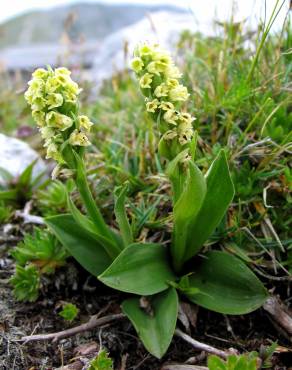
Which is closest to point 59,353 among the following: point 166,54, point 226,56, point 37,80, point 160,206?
point 160,206

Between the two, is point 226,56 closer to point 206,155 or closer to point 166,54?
point 206,155

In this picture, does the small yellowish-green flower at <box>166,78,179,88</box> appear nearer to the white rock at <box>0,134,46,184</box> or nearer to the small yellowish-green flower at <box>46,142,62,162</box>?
the small yellowish-green flower at <box>46,142,62,162</box>

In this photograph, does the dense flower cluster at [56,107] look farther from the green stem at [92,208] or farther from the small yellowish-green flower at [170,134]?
the small yellowish-green flower at [170,134]

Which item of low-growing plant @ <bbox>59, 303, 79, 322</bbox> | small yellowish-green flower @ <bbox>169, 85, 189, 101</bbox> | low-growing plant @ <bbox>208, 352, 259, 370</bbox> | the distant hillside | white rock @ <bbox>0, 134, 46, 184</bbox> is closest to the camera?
low-growing plant @ <bbox>208, 352, 259, 370</bbox>

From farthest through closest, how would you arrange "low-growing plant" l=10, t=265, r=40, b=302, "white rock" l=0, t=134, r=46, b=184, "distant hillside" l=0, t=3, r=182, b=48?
"distant hillside" l=0, t=3, r=182, b=48 < "white rock" l=0, t=134, r=46, b=184 < "low-growing plant" l=10, t=265, r=40, b=302

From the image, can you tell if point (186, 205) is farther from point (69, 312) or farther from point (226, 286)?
point (69, 312)

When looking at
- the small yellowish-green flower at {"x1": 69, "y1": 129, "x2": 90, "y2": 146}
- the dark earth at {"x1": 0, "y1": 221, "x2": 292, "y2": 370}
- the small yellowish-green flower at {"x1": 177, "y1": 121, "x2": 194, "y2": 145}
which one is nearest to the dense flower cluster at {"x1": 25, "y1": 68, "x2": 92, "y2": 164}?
the small yellowish-green flower at {"x1": 69, "y1": 129, "x2": 90, "y2": 146}

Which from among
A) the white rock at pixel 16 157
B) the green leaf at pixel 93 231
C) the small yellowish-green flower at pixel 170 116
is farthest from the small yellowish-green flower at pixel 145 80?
the white rock at pixel 16 157
